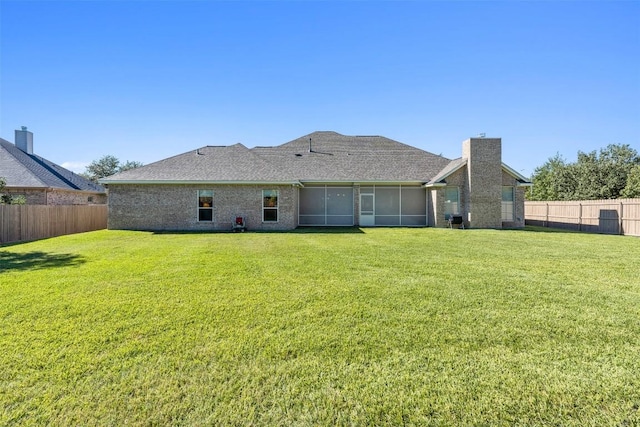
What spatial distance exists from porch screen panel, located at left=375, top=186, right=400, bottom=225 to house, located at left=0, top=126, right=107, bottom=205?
21.1m

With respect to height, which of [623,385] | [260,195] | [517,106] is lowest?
[623,385]

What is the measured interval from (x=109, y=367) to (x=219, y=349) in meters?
1.04

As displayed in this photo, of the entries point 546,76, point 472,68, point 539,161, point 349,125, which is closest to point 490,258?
point 472,68

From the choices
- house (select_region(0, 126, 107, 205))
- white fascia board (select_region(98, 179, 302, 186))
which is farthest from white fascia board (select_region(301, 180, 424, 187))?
house (select_region(0, 126, 107, 205))

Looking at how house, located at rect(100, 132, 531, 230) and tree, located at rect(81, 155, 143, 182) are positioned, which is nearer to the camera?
house, located at rect(100, 132, 531, 230)

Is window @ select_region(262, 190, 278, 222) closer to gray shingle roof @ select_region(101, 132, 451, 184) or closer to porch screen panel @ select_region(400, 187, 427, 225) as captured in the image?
gray shingle roof @ select_region(101, 132, 451, 184)

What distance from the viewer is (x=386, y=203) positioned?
20.5 metres

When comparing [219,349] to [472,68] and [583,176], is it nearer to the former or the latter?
[472,68]

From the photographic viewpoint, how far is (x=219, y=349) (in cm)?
339

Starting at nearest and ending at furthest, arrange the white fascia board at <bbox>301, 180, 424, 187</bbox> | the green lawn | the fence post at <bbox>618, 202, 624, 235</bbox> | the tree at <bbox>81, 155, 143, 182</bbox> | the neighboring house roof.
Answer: the green lawn < the fence post at <bbox>618, 202, 624, 235</bbox> < the neighboring house roof < the white fascia board at <bbox>301, 180, 424, 187</bbox> < the tree at <bbox>81, 155, 143, 182</bbox>

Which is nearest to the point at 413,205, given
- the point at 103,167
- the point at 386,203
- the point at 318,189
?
the point at 386,203

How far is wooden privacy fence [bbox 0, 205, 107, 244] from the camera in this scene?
43.5 feet

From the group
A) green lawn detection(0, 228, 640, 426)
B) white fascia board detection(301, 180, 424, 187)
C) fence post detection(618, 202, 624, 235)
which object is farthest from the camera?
white fascia board detection(301, 180, 424, 187)

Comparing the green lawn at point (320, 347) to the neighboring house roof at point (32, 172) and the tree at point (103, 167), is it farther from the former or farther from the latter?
the tree at point (103, 167)
